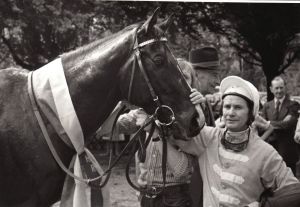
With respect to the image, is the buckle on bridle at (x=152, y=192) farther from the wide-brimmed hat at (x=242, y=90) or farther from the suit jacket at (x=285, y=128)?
the suit jacket at (x=285, y=128)

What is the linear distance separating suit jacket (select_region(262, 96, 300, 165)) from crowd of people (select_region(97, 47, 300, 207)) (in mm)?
2815

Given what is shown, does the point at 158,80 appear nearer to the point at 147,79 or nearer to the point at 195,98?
the point at 147,79

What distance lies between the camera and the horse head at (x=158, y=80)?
2312mm

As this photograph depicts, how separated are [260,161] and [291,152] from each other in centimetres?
363

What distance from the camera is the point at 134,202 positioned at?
5918 mm

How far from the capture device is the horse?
2232 millimetres

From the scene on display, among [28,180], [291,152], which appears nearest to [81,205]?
[28,180]

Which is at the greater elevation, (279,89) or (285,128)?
(279,89)

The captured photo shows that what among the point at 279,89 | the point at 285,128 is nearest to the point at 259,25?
the point at 279,89

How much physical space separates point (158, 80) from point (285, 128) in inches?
150

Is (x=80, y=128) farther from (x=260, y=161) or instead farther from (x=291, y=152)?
(x=291, y=152)

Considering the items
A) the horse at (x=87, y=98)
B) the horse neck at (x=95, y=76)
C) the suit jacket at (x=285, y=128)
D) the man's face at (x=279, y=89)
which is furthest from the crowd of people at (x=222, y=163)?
the man's face at (x=279, y=89)

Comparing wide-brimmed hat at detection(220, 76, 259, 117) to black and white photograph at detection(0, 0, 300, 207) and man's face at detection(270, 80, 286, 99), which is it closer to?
black and white photograph at detection(0, 0, 300, 207)

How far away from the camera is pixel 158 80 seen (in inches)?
91.1
